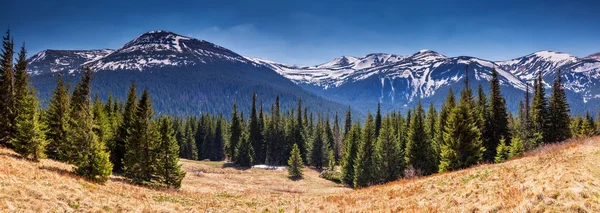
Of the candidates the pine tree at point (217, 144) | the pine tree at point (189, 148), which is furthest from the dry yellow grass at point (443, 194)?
the pine tree at point (217, 144)

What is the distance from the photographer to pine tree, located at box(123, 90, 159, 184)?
115ft

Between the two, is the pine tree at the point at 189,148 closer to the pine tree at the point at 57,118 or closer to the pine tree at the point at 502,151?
the pine tree at the point at 57,118

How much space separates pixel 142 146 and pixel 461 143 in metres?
37.9

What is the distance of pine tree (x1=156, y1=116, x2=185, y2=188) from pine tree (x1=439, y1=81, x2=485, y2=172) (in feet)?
106

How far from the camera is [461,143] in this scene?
41.7 m

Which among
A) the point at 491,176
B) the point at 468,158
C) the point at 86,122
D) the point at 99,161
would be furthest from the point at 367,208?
the point at 468,158

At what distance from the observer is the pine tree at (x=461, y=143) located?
1630 inches

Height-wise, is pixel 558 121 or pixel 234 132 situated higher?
pixel 558 121

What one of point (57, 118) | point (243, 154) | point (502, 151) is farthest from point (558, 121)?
point (57, 118)

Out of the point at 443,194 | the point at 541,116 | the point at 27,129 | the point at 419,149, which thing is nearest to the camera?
the point at 443,194

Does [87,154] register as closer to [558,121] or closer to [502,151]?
[502,151]

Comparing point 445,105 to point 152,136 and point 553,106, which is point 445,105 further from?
point 152,136

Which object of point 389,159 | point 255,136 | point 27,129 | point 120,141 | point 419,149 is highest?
point 27,129

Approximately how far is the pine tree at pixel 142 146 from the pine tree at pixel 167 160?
0.63 m
